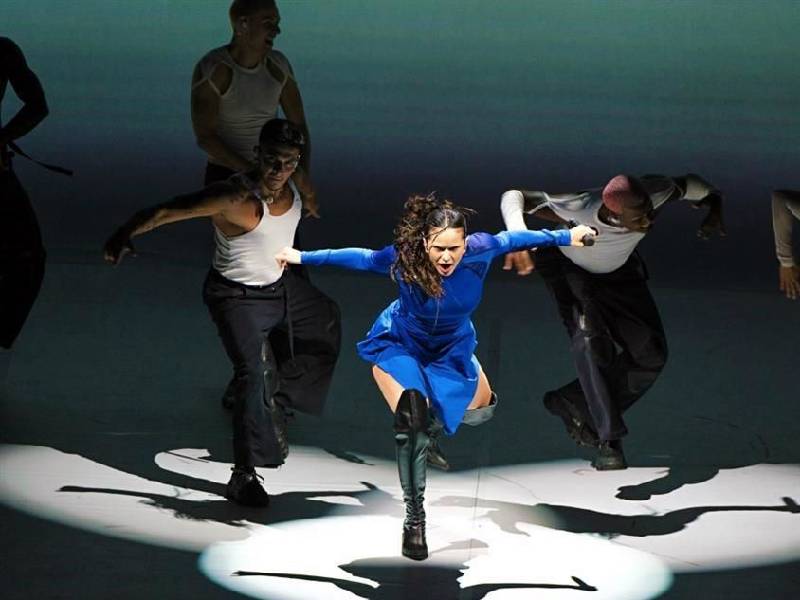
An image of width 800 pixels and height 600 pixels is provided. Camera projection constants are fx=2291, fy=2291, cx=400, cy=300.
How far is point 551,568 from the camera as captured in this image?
7.14 m

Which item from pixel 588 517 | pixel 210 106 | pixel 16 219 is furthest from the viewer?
pixel 16 219

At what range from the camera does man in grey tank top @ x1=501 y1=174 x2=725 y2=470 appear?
812cm

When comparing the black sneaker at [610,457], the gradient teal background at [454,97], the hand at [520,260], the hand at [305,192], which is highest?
the gradient teal background at [454,97]

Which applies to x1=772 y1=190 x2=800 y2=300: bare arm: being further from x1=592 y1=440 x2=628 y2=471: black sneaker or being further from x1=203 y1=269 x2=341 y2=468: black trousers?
x1=203 y1=269 x2=341 y2=468: black trousers

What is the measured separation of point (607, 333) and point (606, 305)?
11 cm

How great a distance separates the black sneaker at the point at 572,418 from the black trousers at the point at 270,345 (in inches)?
33.0

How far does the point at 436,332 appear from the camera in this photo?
724 centimetres

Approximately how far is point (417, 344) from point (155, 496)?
1.15 metres

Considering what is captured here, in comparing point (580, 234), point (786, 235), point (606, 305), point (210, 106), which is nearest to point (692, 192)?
point (786, 235)

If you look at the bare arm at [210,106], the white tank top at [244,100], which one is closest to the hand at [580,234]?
the bare arm at [210,106]

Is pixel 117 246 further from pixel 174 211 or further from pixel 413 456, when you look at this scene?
pixel 413 456

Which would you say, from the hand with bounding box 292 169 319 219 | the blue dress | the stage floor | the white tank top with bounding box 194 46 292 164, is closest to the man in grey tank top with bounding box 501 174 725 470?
the stage floor

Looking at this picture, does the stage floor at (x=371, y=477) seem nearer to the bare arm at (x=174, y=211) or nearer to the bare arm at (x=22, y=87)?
the bare arm at (x=174, y=211)

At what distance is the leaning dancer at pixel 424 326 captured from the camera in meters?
7.07
